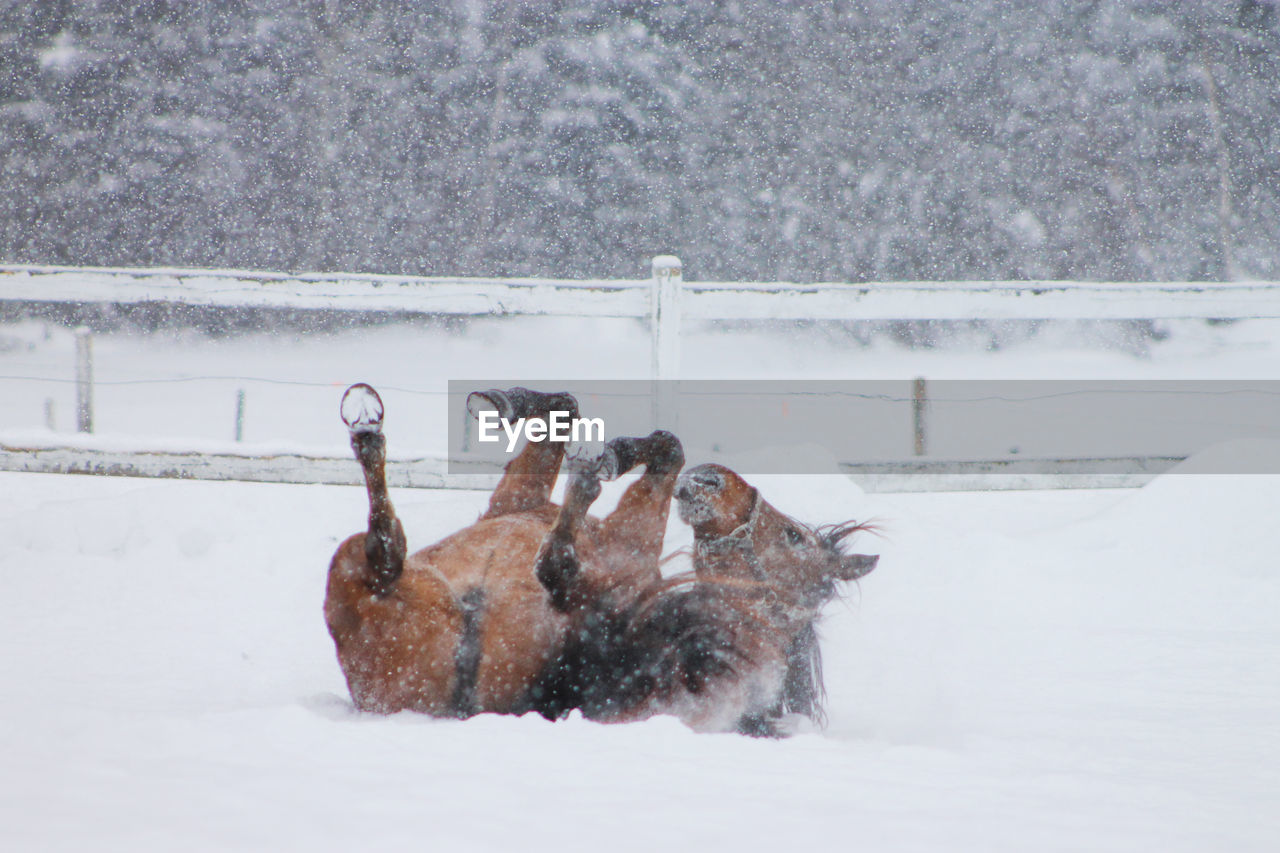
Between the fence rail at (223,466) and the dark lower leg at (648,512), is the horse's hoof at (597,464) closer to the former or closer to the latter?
the dark lower leg at (648,512)

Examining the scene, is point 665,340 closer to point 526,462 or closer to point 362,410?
point 526,462

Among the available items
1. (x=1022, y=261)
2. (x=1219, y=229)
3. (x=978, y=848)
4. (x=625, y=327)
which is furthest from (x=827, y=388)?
(x=1219, y=229)

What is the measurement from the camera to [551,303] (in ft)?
10.2

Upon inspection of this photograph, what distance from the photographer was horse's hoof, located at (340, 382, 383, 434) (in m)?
1.52

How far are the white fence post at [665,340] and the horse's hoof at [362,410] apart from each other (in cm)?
160

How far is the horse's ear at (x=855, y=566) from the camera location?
5.98 feet

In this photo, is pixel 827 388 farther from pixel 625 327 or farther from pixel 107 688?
pixel 107 688

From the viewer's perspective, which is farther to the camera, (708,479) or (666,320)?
(666,320)

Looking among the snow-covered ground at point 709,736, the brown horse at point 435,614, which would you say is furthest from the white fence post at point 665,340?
the brown horse at point 435,614

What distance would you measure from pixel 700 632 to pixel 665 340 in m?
1.63

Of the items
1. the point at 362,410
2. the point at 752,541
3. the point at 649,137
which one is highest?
the point at 649,137

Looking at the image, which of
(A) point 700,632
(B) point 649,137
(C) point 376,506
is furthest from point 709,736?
(B) point 649,137

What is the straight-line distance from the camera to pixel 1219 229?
14594mm

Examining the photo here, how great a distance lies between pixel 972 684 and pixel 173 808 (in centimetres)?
168
